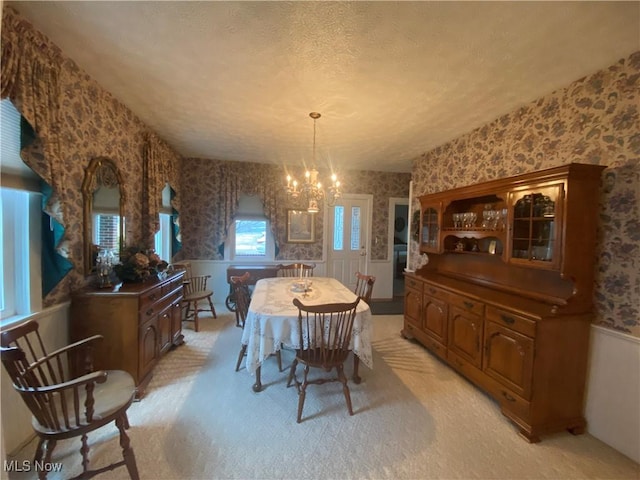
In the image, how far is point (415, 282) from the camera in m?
3.46

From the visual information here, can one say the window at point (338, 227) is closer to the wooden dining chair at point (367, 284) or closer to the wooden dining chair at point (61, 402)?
the wooden dining chair at point (367, 284)

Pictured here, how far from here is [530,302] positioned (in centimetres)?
232

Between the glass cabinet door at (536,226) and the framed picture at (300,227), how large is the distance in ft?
11.7

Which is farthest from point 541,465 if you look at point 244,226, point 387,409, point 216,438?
point 244,226

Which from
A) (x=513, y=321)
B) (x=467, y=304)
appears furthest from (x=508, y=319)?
(x=467, y=304)

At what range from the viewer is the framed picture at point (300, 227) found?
541 centimetres

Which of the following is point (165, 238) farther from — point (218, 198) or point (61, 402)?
point (61, 402)

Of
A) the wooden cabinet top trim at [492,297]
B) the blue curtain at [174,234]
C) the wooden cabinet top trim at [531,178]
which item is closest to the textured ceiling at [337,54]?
the wooden cabinet top trim at [531,178]

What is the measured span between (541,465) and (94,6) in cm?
384

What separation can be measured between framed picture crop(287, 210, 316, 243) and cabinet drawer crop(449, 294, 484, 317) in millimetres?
3118

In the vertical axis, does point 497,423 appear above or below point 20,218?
below

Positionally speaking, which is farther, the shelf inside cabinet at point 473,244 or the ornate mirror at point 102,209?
the shelf inside cabinet at point 473,244

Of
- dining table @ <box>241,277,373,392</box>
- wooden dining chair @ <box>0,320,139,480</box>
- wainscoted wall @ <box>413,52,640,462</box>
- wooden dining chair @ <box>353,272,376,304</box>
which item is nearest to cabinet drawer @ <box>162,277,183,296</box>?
dining table @ <box>241,277,373,392</box>

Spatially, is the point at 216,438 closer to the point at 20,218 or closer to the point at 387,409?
the point at 387,409
